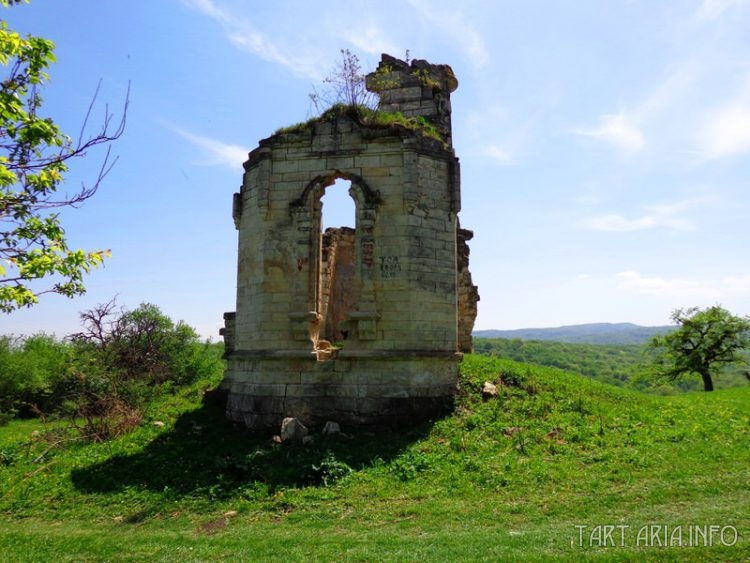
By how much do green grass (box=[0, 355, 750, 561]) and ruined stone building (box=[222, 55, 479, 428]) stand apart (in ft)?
2.83

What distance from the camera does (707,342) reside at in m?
30.1

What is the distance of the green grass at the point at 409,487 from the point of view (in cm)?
644

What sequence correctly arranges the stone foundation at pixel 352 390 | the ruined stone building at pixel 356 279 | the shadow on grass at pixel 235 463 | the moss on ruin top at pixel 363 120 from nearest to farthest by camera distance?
the shadow on grass at pixel 235 463 < the stone foundation at pixel 352 390 < the ruined stone building at pixel 356 279 < the moss on ruin top at pixel 363 120

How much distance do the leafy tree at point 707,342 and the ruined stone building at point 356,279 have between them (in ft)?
80.8

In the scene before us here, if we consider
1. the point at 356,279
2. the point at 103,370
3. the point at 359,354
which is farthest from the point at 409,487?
the point at 103,370

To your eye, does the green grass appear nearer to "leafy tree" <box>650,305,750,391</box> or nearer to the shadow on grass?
the shadow on grass

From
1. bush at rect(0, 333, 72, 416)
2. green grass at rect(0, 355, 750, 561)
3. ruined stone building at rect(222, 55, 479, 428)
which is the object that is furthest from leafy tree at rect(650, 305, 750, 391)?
bush at rect(0, 333, 72, 416)

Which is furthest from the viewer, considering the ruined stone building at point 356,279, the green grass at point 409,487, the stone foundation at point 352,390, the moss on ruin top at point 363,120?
the moss on ruin top at point 363,120

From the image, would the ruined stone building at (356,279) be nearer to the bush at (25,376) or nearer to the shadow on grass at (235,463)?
the shadow on grass at (235,463)

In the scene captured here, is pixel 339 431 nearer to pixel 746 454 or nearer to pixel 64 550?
pixel 64 550

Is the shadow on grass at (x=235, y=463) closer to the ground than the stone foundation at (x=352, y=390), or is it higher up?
closer to the ground

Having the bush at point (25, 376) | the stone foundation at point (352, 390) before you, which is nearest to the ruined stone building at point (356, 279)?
the stone foundation at point (352, 390)

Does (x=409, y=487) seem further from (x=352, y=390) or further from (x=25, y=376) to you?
(x=25, y=376)

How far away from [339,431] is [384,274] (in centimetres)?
328
